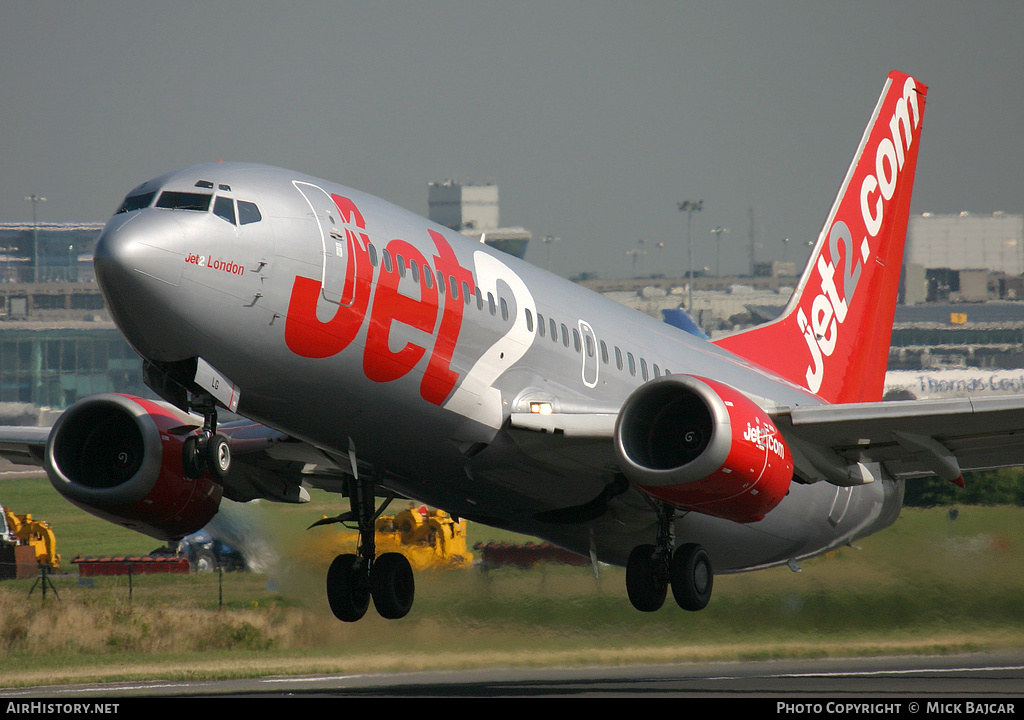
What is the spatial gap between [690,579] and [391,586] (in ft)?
16.7

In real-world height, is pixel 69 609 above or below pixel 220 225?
below

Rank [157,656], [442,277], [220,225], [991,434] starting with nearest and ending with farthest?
[220,225], [442,277], [991,434], [157,656]

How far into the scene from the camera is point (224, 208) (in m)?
14.8

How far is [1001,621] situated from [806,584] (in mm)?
4224

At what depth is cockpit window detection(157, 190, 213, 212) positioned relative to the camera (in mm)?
14555

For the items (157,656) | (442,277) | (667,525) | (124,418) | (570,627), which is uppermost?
(442,277)

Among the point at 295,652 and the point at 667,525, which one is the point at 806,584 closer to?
the point at 667,525

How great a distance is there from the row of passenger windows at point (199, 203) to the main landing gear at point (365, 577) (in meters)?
6.63

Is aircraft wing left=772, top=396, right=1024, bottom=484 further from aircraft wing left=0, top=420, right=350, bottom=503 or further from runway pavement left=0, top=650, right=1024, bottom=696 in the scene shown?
aircraft wing left=0, top=420, right=350, bottom=503

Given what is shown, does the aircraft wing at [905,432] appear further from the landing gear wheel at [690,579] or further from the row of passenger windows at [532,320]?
the row of passenger windows at [532,320]

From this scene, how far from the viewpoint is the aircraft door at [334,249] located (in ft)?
50.6

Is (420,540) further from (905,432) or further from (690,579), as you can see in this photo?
(905,432)
